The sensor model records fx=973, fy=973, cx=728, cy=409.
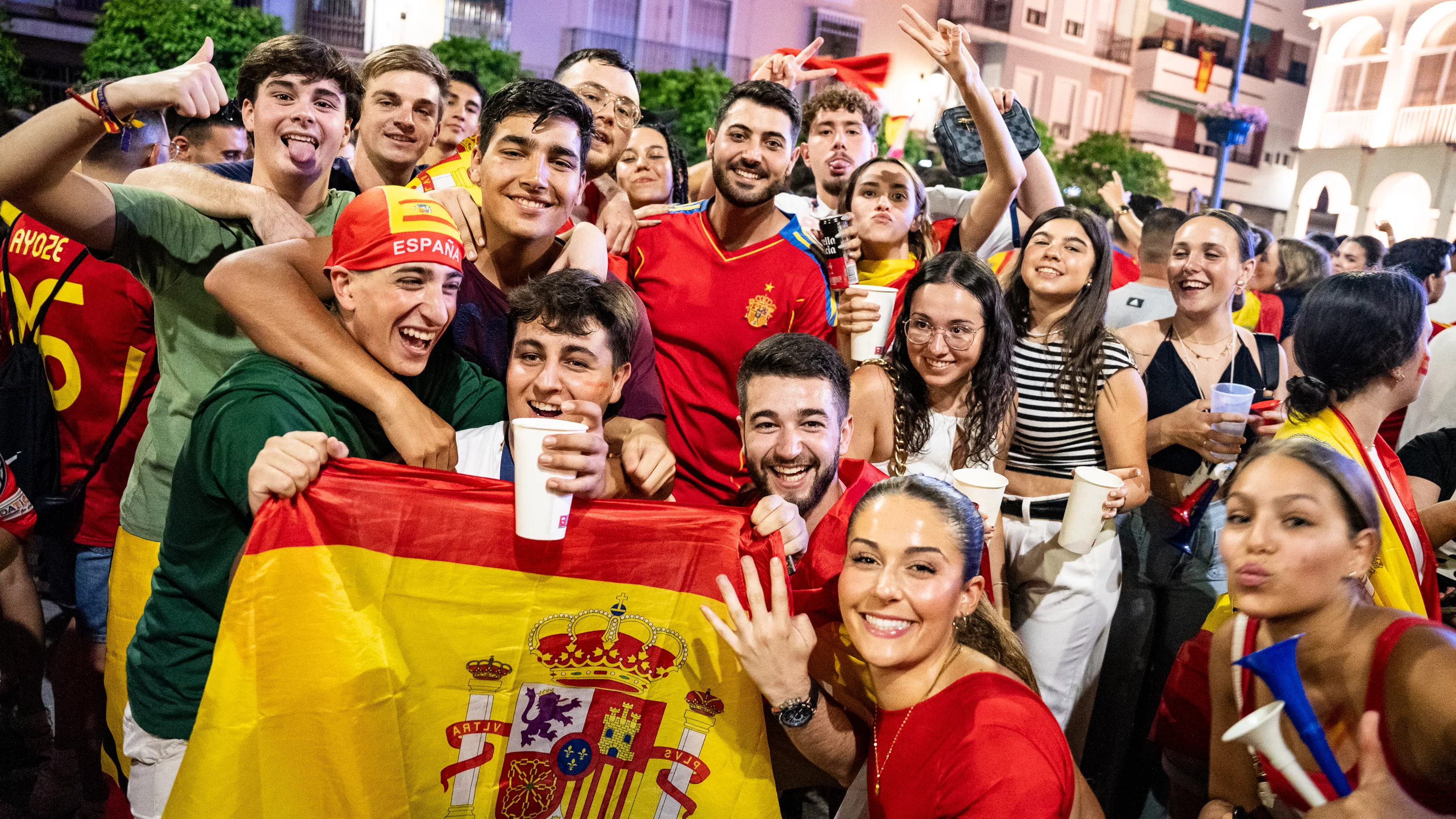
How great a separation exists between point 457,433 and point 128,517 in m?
1.22

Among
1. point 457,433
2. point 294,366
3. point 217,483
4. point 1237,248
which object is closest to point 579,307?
point 457,433

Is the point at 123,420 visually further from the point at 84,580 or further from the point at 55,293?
the point at 84,580

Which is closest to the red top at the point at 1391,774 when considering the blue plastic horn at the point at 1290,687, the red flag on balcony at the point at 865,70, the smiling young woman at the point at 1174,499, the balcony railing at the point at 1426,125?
the blue plastic horn at the point at 1290,687

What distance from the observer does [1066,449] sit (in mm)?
3891

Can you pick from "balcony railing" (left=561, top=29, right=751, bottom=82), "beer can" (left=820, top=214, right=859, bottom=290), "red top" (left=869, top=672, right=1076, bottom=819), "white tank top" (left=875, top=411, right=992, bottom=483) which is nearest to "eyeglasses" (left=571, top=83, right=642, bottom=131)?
"beer can" (left=820, top=214, right=859, bottom=290)

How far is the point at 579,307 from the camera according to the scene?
293 cm

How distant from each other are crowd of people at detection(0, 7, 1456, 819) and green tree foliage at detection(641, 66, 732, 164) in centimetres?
1931

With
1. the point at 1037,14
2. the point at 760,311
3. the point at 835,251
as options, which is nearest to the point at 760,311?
the point at 760,311

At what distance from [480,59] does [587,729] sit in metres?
22.8

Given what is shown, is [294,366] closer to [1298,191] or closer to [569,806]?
[569,806]

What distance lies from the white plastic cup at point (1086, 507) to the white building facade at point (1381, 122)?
36.3 meters

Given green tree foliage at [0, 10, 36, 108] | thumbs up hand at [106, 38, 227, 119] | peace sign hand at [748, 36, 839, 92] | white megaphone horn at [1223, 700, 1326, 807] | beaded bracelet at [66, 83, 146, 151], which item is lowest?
white megaphone horn at [1223, 700, 1326, 807]

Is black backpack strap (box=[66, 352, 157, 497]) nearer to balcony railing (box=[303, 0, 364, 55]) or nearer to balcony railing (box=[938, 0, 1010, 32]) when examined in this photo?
balcony railing (box=[303, 0, 364, 55])

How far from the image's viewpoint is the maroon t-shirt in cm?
305
